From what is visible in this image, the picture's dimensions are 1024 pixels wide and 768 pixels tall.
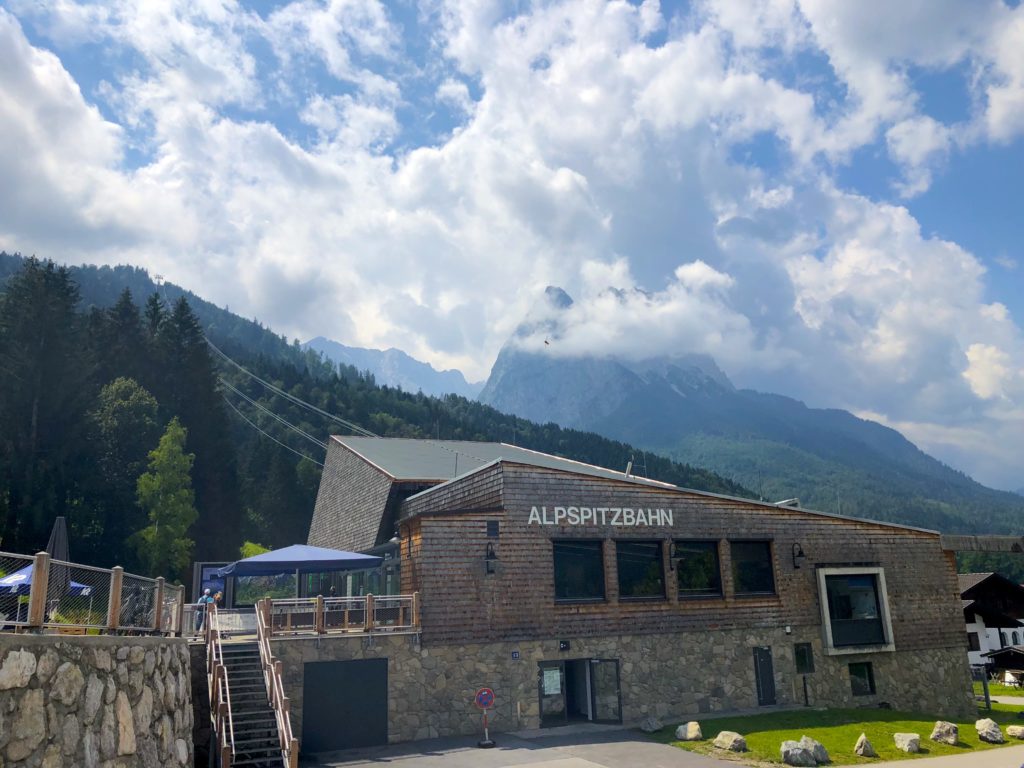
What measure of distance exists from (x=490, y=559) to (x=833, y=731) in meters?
10.7

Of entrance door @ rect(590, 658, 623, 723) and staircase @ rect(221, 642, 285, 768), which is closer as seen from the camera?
staircase @ rect(221, 642, 285, 768)

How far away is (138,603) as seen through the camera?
1247cm

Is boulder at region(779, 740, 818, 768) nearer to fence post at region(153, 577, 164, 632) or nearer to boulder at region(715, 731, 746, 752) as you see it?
boulder at region(715, 731, 746, 752)

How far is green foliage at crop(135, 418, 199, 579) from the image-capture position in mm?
47062

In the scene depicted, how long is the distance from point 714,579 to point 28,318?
47382 mm

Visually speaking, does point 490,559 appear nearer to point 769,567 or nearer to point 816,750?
point 816,750

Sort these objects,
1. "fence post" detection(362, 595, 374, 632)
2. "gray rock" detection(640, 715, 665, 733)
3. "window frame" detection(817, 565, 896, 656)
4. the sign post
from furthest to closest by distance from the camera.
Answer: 1. "window frame" detection(817, 565, 896, 656)
2. "gray rock" detection(640, 715, 665, 733)
3. "fence post" detection(362, 595, 374, 632)
4. the sign post

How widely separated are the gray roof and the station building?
42 cm

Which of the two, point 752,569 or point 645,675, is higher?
point 752,569

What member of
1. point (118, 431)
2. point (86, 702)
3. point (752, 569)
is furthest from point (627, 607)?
point (118, 431)

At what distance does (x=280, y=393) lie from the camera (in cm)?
10262

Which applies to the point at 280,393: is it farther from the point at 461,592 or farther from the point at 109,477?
the point at 461,592

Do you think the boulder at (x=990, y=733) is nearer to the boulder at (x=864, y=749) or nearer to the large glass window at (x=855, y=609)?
the large glass window at (x=855, y=609)

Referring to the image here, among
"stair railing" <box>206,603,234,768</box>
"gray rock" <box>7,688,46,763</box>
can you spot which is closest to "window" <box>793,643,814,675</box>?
"stair railing" <box>206,603,234,768</box>
